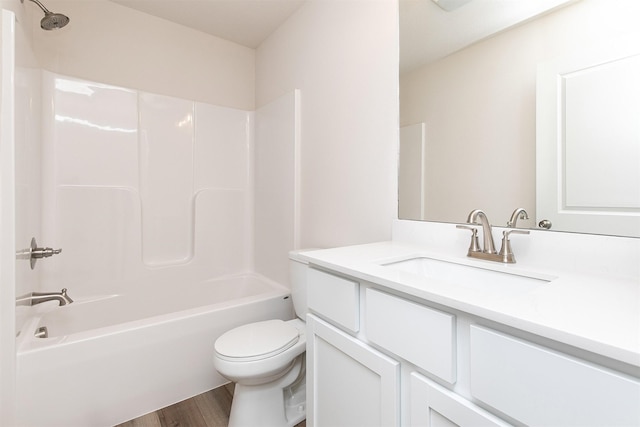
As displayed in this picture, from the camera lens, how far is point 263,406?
4.47 feet

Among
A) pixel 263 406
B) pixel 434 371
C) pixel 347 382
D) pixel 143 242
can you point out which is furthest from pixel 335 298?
pixel 143 242

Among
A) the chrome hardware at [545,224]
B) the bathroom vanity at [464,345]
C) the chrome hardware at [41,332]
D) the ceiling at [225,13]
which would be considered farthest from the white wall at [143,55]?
the chrome hardware at [545,224]

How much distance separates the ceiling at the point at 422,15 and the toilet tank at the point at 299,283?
1.11 metres

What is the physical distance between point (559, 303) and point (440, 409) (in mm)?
330

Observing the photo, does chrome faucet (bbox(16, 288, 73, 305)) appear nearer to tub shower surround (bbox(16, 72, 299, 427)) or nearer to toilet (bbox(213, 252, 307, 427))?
tub shower surround (bbox(16, 72, 299, 427))

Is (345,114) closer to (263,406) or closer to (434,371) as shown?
(434,371)

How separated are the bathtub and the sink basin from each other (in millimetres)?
1084

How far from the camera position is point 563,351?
0.48 meters

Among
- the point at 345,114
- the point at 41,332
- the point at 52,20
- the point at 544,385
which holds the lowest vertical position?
the point at 41,332

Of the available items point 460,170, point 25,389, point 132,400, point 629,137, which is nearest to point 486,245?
point 460,170

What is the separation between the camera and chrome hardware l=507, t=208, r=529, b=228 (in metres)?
1.00

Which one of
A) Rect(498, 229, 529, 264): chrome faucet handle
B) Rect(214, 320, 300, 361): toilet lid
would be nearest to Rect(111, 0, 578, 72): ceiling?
Rect(498, 229, 529, 264): chrome faucet handle

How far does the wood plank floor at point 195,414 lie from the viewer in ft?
4.73

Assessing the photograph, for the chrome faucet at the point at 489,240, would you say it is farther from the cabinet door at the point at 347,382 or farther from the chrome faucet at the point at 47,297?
the chrome faucet at the point at 47,297
